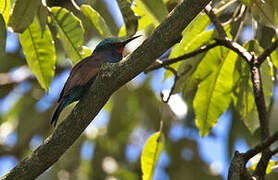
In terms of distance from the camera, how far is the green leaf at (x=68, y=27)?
12.5 feet

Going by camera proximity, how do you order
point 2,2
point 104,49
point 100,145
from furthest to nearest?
point 100,145
point 104,49
point 2,2

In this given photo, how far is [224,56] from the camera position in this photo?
4.10m

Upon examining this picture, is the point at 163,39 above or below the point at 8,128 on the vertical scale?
above

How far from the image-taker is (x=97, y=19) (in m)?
3.86

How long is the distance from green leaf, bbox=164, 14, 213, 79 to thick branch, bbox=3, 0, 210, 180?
1.11 meters

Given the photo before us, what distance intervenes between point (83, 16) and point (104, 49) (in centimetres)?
115

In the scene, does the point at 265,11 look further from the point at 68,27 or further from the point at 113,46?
the point at 113,46

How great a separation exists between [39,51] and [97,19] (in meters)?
0.48

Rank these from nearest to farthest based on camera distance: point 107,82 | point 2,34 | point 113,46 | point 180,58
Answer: point 107,82
point 2,34
point 180,58
point 113,46

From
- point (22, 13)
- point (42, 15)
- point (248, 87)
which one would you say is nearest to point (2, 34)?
point (22, 13)

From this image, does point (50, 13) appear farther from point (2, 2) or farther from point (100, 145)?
point (100, 145)

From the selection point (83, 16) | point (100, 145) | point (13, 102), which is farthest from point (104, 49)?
point (13, 102)

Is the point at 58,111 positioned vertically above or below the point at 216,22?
above

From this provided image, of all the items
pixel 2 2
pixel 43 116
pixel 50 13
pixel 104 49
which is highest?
pixel 2 2
